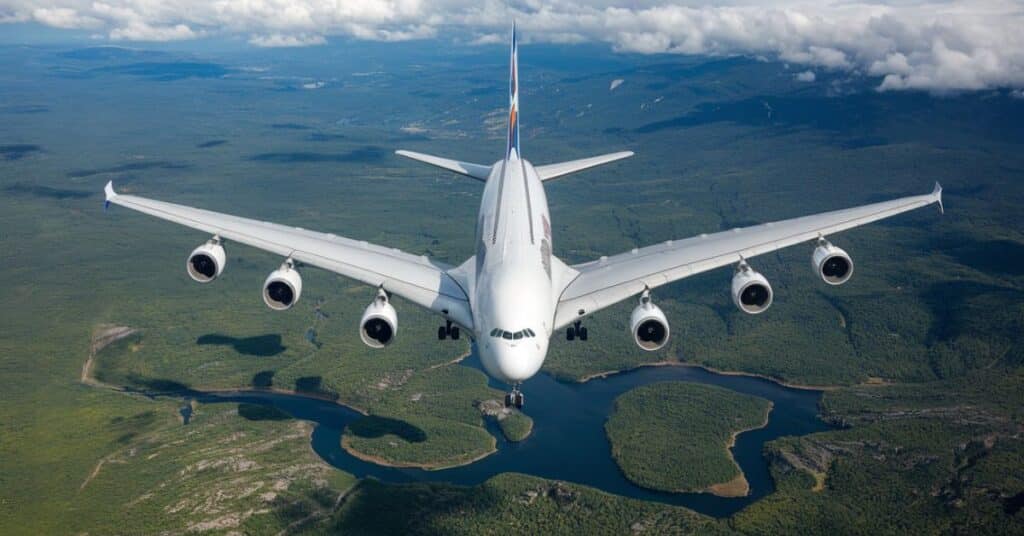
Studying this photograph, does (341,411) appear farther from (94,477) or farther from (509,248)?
(509,248)

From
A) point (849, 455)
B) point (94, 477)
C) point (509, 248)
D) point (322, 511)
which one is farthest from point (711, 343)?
point (509, 248)

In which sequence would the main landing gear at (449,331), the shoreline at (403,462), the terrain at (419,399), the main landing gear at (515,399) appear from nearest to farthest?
1. the main landing gear at (515,399)
2. the main landing gear at (449,331)
3. the terrain at (419,399)
4. the shoreline at (403,462)

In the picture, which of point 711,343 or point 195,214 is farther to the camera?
point 711,343

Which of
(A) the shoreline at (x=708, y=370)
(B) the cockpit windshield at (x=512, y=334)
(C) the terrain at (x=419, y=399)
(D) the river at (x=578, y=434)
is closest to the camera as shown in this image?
(B) the cockpit windshield at (x=512, y=334)

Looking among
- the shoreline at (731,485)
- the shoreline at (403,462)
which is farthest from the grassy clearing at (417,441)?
the shoreline at (731,485)


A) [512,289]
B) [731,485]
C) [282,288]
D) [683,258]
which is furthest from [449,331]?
[731,485]

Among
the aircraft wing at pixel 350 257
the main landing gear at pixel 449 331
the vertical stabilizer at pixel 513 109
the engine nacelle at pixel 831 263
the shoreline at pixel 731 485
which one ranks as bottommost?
the shoreline at pixel 731 485

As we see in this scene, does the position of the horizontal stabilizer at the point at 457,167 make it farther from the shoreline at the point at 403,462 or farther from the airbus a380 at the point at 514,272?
the shoreline at the point at 403,462
